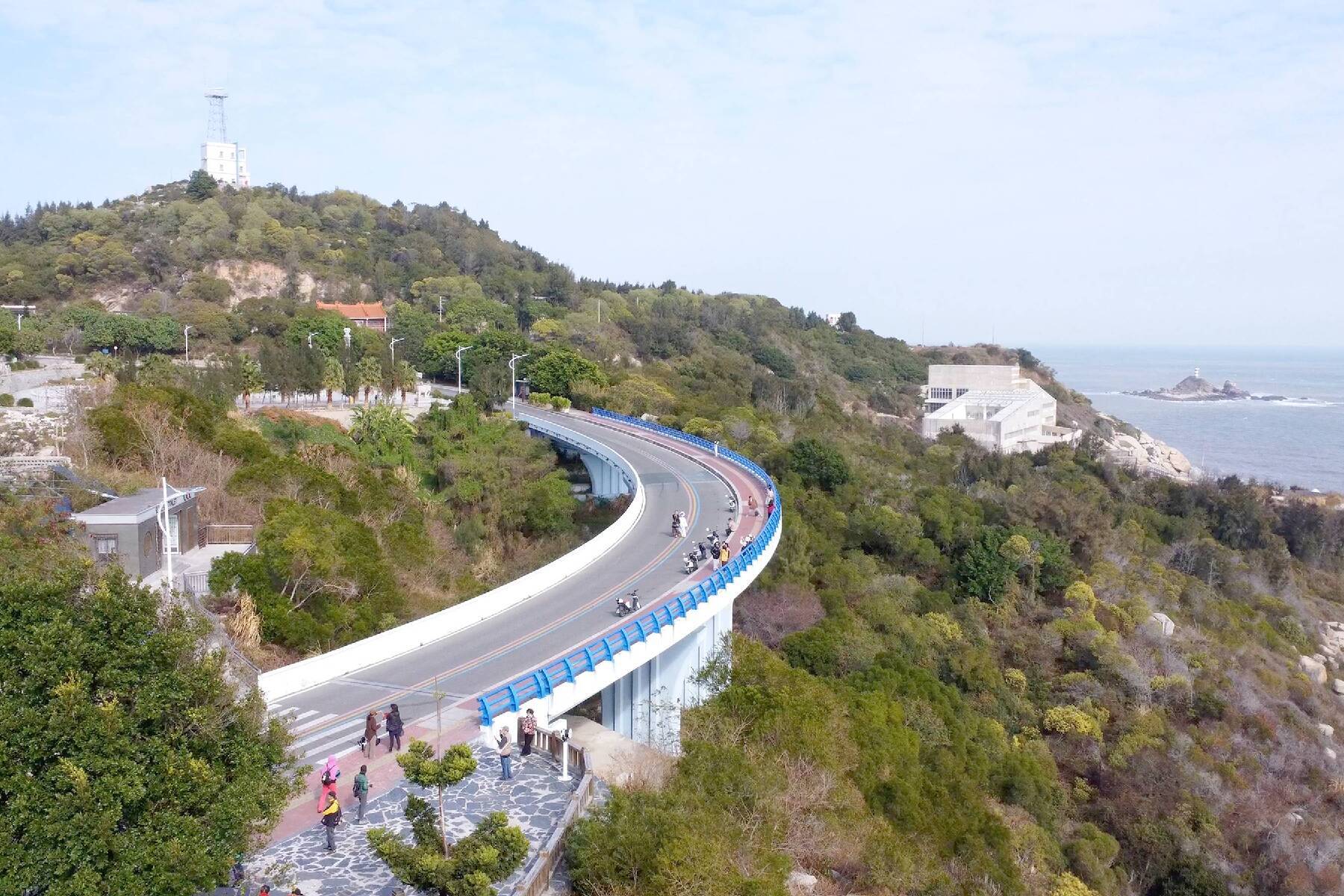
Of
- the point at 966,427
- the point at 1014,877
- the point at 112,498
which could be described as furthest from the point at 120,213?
the point at 1014,877

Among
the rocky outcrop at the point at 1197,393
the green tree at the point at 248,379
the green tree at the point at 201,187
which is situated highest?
the green tree at the point at 201,187

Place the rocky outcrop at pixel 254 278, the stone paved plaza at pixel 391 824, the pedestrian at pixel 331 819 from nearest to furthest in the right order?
the stone paved plaza at pixel 391 824 < the pedestrian at pixel 331 819 < the rocky outcrop at pixel 254 278

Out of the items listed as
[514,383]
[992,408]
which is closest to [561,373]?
[514,383]

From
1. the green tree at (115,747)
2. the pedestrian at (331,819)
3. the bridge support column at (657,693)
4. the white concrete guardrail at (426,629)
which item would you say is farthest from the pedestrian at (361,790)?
the bridge support column at (657,693)

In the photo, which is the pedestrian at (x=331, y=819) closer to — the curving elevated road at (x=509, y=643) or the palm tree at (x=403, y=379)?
the curving elevated road at (x=509, y=643)

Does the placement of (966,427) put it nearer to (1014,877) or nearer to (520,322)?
(520,322)

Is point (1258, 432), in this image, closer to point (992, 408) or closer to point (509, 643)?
point (992, 408)
